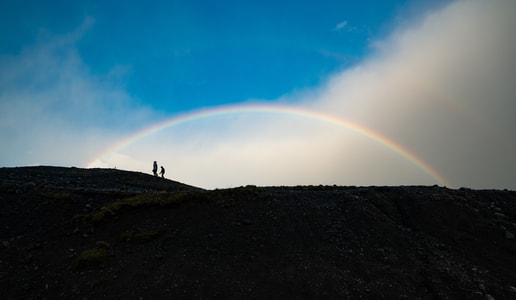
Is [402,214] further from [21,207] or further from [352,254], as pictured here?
[21,207]

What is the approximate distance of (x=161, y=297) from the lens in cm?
1741

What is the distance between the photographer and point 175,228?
2334 centimetres

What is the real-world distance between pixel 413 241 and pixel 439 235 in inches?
110

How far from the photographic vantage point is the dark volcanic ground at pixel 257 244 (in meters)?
18.3

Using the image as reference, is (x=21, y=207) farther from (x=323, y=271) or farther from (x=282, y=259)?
(x=323, y=271)

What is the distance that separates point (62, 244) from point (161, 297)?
29.3ft

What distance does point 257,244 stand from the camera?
21500 mm

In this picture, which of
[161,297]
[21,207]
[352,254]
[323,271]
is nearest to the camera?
[161,297]

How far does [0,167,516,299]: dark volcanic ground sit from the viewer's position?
18.3m

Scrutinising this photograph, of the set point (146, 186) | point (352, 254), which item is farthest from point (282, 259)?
point (146, 186)

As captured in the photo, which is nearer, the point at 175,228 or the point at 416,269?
the point at 416,269

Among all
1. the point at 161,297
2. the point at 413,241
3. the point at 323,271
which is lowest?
the point at 161,297

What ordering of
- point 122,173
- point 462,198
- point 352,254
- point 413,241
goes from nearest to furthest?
1. point 352,254
2. point 413,241
3. point 462,198
4. point 122,173

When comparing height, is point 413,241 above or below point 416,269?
above
